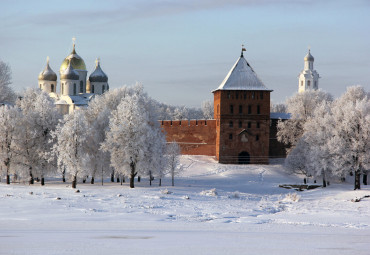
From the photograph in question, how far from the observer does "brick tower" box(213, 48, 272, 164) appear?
178 ft

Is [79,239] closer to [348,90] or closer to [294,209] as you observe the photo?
[294,209]

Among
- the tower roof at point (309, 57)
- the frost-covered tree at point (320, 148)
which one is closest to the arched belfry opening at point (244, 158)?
the frost-covered tree at point (320, 148)

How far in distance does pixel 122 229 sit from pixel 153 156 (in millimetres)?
18288

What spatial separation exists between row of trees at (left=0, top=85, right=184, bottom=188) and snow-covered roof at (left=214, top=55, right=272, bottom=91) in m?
14.7

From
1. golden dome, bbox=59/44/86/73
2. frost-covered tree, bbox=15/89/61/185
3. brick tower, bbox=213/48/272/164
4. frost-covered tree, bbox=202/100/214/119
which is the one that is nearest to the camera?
frost-covered tree, bbox=15/89/61/185

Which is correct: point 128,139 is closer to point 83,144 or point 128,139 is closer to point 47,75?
point 83,144

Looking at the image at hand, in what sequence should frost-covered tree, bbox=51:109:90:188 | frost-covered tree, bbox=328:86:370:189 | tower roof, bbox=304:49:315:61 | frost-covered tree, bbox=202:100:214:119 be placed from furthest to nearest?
frost-covered tree, bbox=202:100:214:119 → tower roof, bbox=304:49:315:61 → frost-covered tree, bbox=328:86:370:189 → frost-covered tree, bbox=51:109:90:188

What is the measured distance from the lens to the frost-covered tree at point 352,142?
4066 centimetres

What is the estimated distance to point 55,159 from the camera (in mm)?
40625

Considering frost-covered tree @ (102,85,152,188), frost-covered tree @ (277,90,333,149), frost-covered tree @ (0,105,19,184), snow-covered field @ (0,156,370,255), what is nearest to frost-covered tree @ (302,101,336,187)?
snow-covered field @ (0,156,370,255)

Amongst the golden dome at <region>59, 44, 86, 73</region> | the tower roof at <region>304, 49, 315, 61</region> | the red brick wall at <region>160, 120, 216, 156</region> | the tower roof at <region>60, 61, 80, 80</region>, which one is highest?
the tower roof at <region>304, 49, 315, 61</region>

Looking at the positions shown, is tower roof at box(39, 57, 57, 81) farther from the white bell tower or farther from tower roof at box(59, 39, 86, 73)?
the white bell tower

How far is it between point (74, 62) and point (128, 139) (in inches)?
1682

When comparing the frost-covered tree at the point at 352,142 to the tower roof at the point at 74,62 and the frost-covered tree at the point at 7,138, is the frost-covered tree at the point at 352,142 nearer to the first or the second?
the frost-covered tree at the point at 7,138
